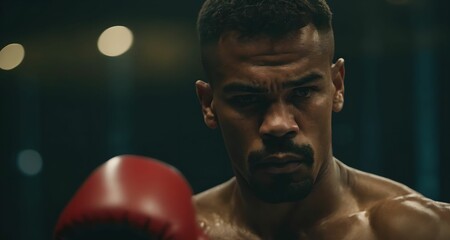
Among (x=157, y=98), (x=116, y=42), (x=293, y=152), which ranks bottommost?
(x=157, y=98)

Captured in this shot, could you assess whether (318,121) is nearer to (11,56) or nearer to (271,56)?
(271,56)

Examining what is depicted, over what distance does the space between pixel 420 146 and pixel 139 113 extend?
1600 mm

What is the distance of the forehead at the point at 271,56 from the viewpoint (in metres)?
1.82

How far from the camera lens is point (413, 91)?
4.04 metres

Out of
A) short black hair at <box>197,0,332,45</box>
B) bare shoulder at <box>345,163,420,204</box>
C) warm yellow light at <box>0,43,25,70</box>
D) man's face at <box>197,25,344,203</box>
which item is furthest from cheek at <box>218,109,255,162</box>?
warm yellow light at <box>0,43,25,70</box>

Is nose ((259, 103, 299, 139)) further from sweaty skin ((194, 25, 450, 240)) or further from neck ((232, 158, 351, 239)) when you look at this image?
neck ((232, 158, 351, 239))

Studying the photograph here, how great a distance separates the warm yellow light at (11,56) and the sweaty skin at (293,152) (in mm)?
2572

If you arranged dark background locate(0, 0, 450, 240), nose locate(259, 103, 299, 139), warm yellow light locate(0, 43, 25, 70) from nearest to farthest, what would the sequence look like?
nose locate(259, 103, 299, 139) → dark background locate(0, 0, 450, 240) → warm yellow light locate(0, 43, 25, 70)

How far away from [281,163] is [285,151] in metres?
0.03

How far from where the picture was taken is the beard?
70.4 inches

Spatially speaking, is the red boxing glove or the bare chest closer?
the red boxing glove

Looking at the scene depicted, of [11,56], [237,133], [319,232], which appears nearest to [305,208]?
[319,232]

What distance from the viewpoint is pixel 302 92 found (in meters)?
1.83

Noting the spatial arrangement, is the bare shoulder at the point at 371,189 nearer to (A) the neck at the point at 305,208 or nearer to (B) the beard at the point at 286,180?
(A) the neck at the point at 305,208
